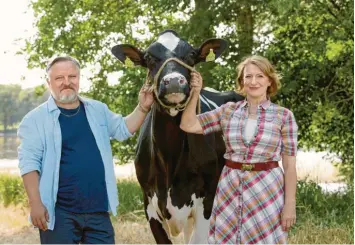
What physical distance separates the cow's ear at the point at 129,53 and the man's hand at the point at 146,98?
21.4 inches

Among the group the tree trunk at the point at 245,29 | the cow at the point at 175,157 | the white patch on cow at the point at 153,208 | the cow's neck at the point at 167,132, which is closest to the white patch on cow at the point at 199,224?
the cow at the point at 175,157

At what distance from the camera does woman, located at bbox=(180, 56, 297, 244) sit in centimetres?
421

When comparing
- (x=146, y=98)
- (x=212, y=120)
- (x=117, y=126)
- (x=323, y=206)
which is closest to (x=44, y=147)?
(x=117, y=126)

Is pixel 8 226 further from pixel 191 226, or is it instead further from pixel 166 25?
pixel 191 226

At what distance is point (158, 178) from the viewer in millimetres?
5410

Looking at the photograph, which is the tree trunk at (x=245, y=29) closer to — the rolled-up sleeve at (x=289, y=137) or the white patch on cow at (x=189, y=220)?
Result: the white patch on cow at (x=189, y=220)

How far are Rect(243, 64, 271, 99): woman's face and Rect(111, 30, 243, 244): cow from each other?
2.22ft

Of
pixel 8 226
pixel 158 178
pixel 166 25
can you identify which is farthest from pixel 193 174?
pixel 166 25

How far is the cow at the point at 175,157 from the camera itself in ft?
16.6

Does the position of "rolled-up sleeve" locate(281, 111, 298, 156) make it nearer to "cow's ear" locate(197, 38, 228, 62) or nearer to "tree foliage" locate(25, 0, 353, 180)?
"cow's ear" locate(197, 38, 228, 62)

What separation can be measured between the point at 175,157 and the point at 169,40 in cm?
97

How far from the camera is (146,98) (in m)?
4.73

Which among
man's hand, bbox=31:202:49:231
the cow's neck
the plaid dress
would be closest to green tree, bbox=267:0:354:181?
the cow's neck

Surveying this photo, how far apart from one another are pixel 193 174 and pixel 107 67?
23.8ft
